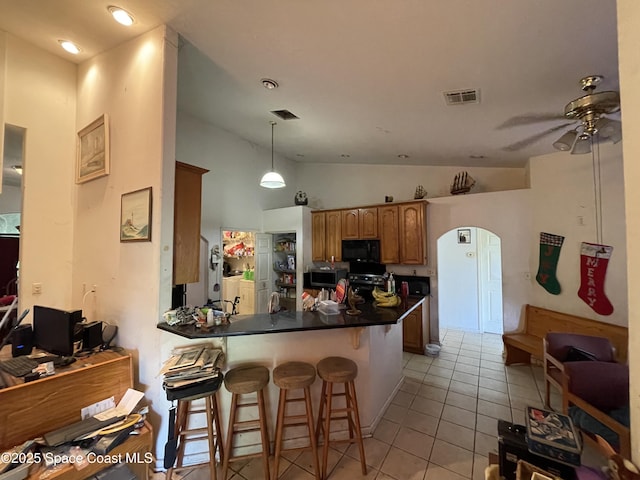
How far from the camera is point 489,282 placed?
17.0ft

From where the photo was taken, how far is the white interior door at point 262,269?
5277mm

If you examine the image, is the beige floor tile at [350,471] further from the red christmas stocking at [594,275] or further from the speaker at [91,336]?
the red christmas stocking at [594,275]

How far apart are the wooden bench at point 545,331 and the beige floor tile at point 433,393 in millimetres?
1308

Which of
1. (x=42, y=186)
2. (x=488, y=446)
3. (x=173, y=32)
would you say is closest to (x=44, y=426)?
(x=42, y=186)

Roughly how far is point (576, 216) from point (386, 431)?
348 centimetres

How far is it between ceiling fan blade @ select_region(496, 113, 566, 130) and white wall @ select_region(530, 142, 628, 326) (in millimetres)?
1241

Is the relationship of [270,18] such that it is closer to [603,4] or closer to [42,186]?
[603,4]

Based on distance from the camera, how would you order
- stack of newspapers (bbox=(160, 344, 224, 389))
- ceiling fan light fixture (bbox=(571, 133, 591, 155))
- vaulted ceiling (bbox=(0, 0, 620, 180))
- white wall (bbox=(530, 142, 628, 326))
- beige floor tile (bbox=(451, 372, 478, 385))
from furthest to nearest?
beige floor tile (bbox=(451, 372, 478, 385)) → white wall (bbox=(530, 142, 628, 326)) → ceiling fan light fixture (bbox=(571, 133, 591, 155)) → stack of newspapers (bbox=(160, 344, 224, 389)) → vaulted ceiling (bbox=(0, 0, 620, 180))


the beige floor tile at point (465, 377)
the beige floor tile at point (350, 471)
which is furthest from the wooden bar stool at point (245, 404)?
the beige floor tile at point (465, 377)

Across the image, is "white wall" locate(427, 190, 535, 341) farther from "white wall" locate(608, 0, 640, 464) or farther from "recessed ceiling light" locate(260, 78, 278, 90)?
"white wall" locate(608, 0, 640, 464)

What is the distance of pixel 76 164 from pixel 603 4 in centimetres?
432

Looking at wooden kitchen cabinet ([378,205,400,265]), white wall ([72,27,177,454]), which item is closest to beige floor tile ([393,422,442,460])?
white wall ([72,27,177,454])

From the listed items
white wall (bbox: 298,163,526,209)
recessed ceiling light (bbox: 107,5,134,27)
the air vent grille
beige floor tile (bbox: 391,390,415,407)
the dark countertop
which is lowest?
beige floor tile (bbox: 391,390,415,407)

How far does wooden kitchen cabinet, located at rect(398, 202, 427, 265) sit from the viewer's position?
4277 mm
